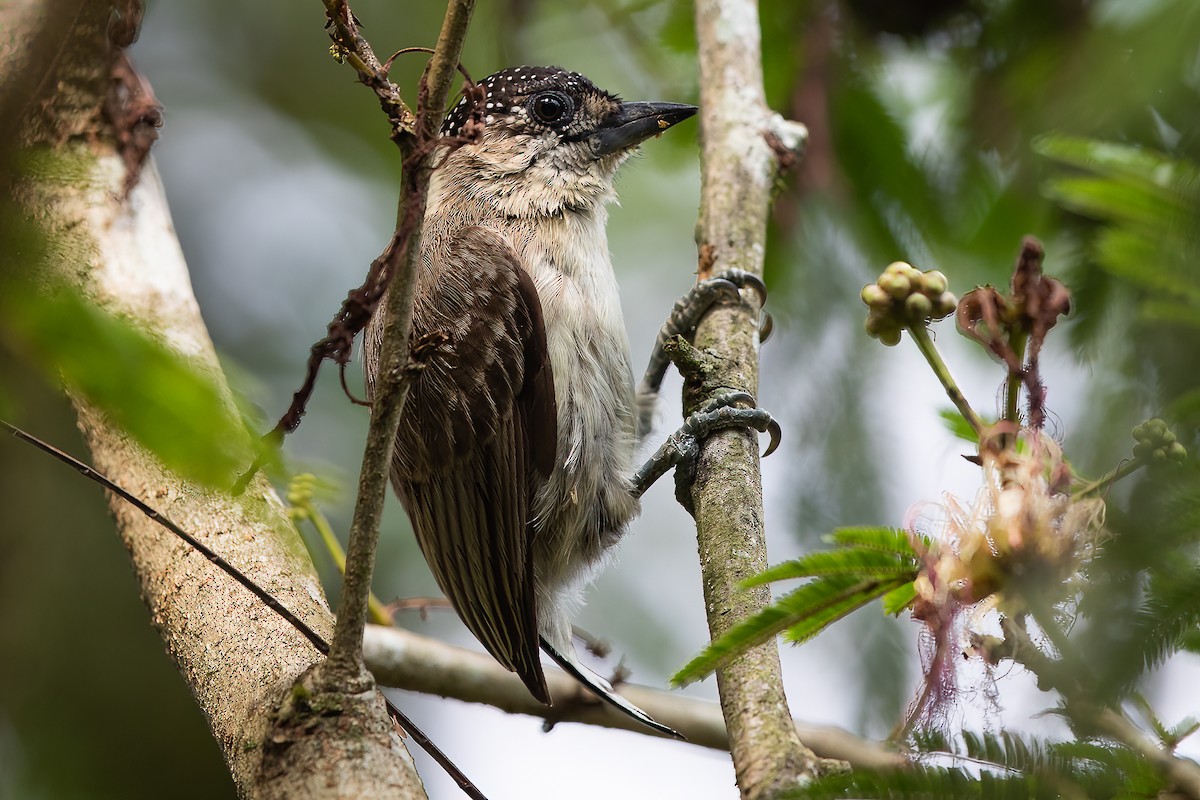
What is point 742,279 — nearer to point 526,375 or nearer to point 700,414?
point 700,414

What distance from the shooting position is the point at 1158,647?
1.34 metres

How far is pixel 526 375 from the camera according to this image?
3469 millimetres

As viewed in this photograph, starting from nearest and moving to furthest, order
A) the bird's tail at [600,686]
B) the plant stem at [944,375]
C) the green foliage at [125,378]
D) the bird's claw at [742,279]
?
the green foliage at [125,378], the plant stem at [944,375], the bird's claw at [742,279], the bird's tail at [600,686]

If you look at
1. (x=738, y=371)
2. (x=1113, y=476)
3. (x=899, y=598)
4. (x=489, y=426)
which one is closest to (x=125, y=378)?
(x=899, y=598)

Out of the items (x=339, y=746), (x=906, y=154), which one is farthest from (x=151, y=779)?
(x=906, y=154)

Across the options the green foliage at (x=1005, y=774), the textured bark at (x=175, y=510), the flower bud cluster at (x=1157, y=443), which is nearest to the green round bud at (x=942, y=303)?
the flower bud cluster at (x=1157, y=443)

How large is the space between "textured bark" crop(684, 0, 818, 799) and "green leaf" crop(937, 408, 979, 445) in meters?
0.41

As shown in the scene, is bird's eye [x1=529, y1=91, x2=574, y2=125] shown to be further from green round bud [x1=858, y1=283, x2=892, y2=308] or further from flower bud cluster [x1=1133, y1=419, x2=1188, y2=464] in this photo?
flower bud cluster [x1=1133, y1=419, x2=1188, y2=464]

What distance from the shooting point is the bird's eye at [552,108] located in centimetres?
400

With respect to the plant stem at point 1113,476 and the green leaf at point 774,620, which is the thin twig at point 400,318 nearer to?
the green leaf at point 774,620

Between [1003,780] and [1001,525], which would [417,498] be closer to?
[1001,525]

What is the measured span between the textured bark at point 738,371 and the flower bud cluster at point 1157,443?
0.66 meters

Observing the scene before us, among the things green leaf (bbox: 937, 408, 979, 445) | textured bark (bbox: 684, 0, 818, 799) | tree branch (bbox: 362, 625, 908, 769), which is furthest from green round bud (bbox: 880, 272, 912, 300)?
tree branch (bbox: 362, 625, 908, 769)

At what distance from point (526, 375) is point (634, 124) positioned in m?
1.03
